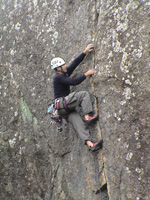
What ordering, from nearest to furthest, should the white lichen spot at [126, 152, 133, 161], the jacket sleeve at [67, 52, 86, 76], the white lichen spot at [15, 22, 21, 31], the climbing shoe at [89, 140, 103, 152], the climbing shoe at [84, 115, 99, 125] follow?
1. the white lichen spot at [126, 152, 133, 161]
2. the climbing shoe at [89, 140, 103, 152]
3. the climbing shoe at [84, 115, 99, 125]
4. the jacket sleeve at [67, 52, 86, 76]
5. the white lichen spot at [15, 22, 21, 31]

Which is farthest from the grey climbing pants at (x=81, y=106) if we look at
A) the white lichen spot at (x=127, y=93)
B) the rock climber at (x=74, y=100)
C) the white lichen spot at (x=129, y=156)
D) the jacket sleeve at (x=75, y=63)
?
the white lichen spot at (x=129, y=156)

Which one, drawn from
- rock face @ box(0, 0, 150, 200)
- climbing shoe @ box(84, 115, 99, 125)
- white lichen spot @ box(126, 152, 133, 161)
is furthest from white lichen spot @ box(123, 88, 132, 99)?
white lichen spot @ box(126, 152, 133, 161)

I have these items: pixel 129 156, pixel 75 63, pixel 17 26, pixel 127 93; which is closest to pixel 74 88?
pixel 75 63

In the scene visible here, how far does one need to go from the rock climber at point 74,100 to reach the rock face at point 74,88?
0.24 meters

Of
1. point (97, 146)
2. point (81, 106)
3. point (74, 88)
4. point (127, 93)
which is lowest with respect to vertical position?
point (97, 146)

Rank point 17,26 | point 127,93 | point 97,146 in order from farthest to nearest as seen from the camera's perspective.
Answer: point 17,26 → point 97,146 → point 127,93

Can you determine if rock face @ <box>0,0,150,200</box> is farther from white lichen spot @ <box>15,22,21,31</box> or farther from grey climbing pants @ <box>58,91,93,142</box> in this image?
grey climbing pants @ <box>58,91,93,142</box>

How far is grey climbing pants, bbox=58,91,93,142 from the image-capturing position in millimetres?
7078

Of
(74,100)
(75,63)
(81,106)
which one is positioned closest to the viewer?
(74,100)

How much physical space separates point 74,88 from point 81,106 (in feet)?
2.82

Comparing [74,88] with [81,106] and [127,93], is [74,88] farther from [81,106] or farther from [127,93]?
[127,93]

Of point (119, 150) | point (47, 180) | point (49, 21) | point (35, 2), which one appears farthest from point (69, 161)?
point (35, 2)

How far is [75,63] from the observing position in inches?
301

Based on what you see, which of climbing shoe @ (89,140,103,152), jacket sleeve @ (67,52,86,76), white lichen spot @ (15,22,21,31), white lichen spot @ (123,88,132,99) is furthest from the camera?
white lichen spot @ (15,22,21,31)
